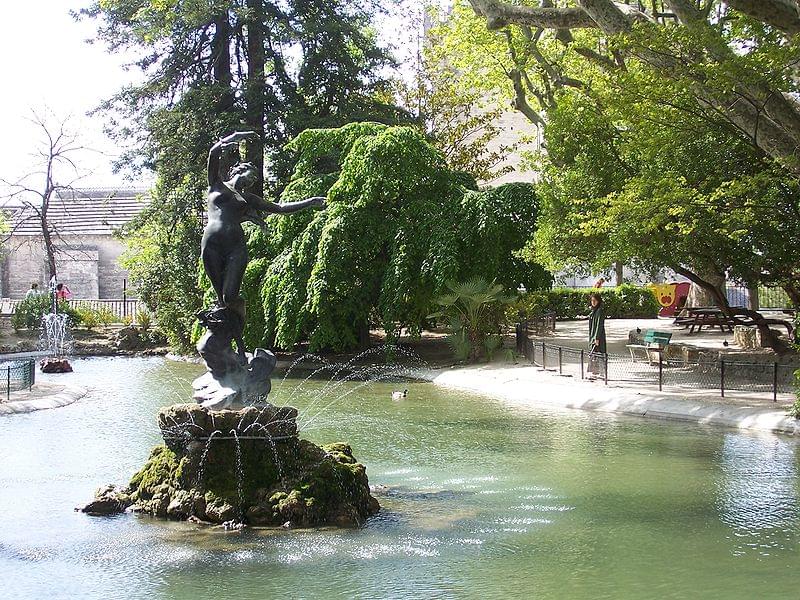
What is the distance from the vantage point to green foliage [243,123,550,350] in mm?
23406

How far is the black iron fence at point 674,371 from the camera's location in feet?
57.4

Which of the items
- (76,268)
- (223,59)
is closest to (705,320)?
(223,59)

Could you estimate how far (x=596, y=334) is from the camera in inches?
791

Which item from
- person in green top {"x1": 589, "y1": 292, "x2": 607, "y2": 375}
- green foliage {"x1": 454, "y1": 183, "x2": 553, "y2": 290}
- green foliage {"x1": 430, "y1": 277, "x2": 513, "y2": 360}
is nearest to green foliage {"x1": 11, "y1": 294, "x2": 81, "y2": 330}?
green foliage {"x1": 430, "y1": 277, "x2": 513, "y2": 360}

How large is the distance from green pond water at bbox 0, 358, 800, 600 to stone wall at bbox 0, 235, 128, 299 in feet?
111

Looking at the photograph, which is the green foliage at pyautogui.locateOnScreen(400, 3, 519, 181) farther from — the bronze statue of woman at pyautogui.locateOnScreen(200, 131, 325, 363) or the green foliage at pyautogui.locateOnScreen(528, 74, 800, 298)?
the bronze statue of woman at pyautogui.locateOnScreen(200, 131, 325, 363)

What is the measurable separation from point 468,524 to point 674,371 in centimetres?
1116

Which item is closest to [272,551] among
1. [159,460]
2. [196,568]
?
[196,568]

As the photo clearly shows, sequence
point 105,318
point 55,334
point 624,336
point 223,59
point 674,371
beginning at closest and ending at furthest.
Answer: point 674,371 → point 223,59 → point 624,336 → point 55,334 → point 105,318

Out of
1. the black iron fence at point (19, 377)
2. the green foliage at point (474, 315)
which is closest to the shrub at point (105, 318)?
the black iron fence at point (19, 377)

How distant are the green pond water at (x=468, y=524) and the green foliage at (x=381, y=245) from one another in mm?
8139

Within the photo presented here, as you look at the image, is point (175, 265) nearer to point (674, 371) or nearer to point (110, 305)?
point (110, 305)

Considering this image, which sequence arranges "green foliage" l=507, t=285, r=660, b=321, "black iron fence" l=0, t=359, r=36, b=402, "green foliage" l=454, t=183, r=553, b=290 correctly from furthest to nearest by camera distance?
1. "green foliage" l=507, t=285, r=660, b=321
2. "green foliage" l=454, t=183, r=553, b=290
3. "black iron fence" l=0, t=359, r=36, b=402

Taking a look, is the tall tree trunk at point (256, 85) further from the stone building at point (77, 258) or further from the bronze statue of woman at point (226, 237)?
the stone building at point (77, 258)
